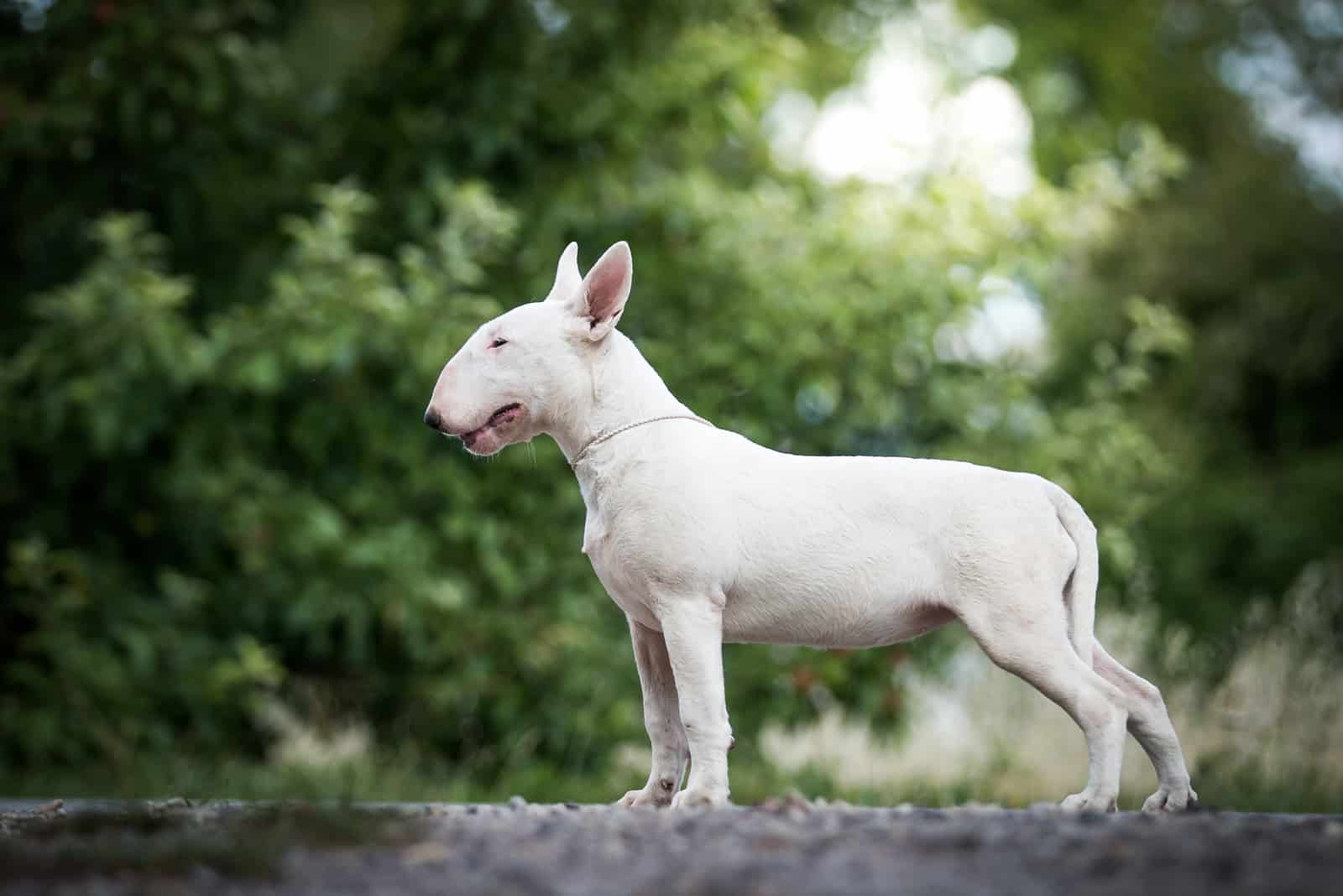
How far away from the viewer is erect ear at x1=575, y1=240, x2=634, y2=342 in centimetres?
444

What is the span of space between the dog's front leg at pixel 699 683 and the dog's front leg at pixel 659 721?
324 millimetres

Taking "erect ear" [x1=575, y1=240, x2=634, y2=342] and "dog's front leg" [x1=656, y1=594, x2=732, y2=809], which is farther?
"erect ear" [x1=575, y1=240, x2=634, y2=342]

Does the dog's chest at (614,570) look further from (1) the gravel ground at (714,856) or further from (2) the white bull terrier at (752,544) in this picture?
(1) the gravel ground at (714,856)

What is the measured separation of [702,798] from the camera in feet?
13.5

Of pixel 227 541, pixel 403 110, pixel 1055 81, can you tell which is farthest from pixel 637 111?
pixel 1055 81

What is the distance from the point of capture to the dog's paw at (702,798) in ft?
13.4

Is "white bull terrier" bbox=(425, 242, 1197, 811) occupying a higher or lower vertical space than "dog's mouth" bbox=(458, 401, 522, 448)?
lower

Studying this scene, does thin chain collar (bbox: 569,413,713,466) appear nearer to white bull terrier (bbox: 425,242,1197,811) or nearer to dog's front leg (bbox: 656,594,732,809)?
white bull terrier (bbox: 425,242,1197,811)

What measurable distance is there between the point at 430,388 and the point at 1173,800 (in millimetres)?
5162

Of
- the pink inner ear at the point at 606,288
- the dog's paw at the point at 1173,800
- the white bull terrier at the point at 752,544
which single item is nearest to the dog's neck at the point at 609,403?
the white bull terrier at the point at 752,544

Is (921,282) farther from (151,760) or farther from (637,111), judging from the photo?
(151,760)

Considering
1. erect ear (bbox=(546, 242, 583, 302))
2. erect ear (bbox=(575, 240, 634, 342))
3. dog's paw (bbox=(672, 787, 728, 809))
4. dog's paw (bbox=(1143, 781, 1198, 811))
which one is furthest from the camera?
erect ear (bbox=(546, 242, 583, 302))

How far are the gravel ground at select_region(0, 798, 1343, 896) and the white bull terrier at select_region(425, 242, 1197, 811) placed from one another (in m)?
0.52

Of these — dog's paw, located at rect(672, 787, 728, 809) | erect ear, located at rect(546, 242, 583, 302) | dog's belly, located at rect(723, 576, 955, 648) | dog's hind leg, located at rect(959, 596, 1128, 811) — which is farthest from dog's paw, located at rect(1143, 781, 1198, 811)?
erect ear, located at rect(546, 242, 583, 302)
